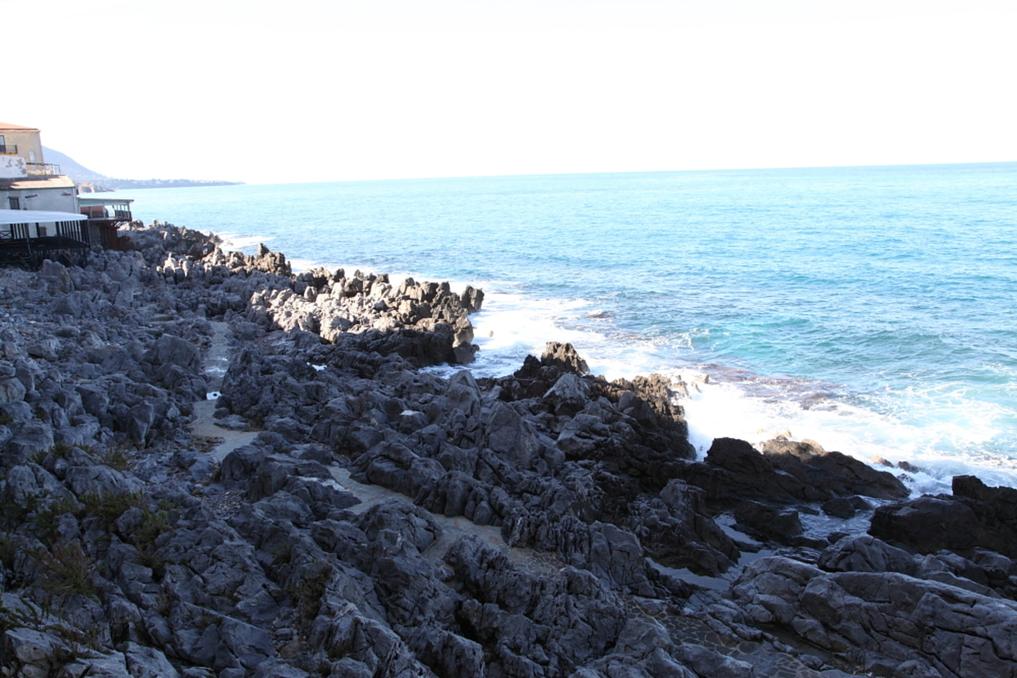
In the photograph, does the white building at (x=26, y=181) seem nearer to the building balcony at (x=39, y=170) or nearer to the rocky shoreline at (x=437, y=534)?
the building balcony at (x=39, y=170)

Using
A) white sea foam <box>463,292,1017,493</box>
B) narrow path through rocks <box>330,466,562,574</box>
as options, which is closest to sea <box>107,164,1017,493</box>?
white sea foam <box>463,292,1017,493</box>

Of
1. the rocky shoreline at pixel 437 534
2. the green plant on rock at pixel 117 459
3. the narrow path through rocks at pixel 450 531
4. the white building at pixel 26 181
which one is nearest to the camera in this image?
the rocky shoreline at pixel 437 534

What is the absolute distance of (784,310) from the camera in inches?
1812

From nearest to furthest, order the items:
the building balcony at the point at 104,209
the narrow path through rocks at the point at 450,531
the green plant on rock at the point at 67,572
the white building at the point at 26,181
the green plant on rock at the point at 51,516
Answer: the green plant on rock at the point at 67,572 < the green plant on rock at the point at 51,516 < the narrow path through rocks at the point at 450,531 < the white building at the point at 26,181 < the building balcony at the point at 104,209

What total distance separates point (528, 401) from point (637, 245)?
5650 centimetres

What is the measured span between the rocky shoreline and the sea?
450 cm

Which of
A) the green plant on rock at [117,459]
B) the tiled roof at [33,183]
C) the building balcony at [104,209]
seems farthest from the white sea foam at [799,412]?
the building balcony at [104,209]

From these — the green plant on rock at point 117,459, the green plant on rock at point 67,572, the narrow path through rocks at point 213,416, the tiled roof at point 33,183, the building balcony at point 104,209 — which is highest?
the tiled roof at point 33,183

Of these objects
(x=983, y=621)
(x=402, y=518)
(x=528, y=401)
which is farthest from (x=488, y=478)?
(x=983, y=621)

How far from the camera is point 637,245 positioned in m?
80.6

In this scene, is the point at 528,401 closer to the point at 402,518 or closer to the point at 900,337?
the point at 402,518

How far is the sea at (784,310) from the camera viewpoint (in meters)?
27.6

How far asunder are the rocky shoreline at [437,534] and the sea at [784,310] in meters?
4.50

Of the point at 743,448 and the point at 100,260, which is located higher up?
the point at 100,260
